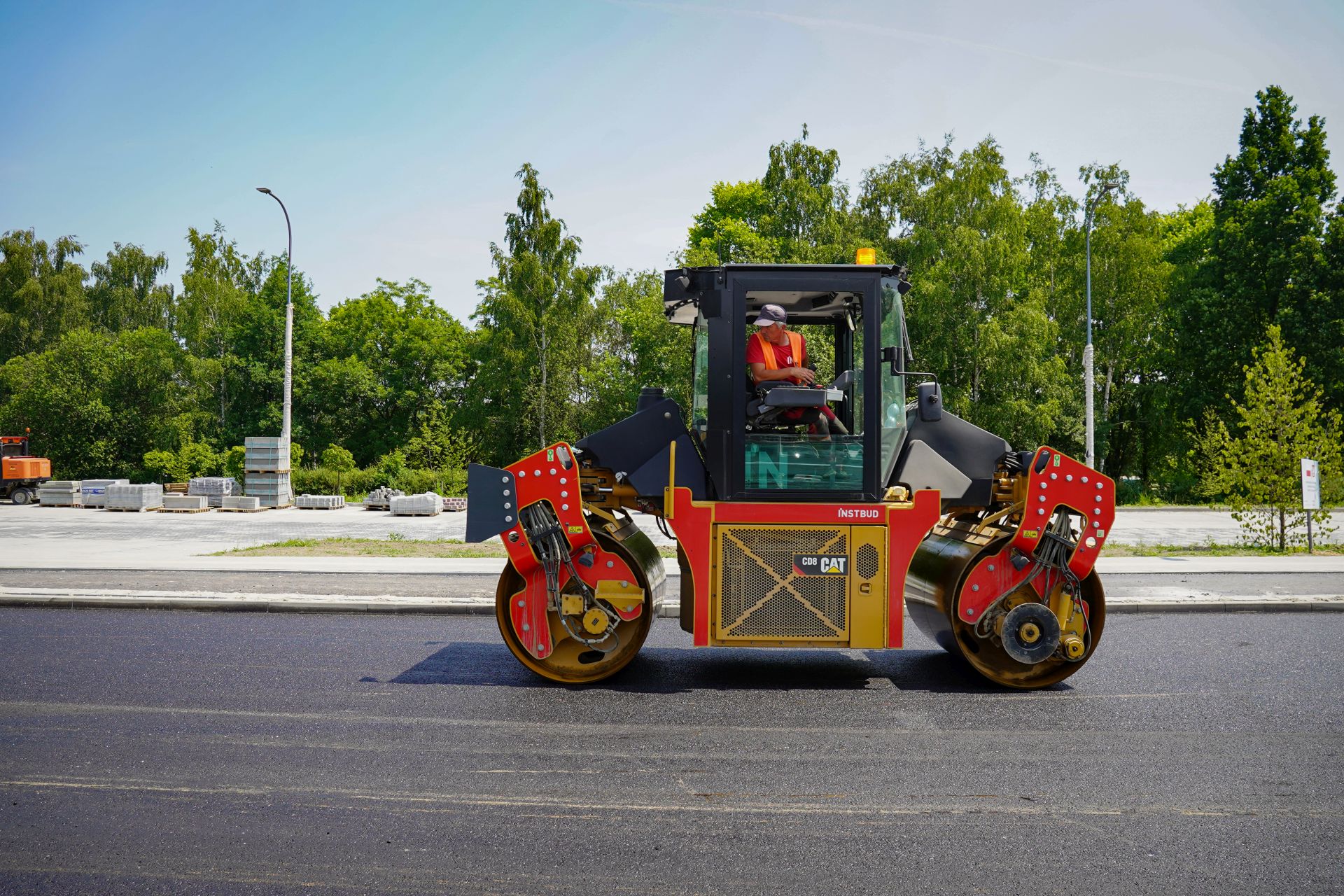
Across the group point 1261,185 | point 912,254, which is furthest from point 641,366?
point 1261,185

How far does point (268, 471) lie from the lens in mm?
29484

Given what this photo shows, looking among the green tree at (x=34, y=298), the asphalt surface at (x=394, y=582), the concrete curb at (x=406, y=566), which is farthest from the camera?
the green tree at (x=34, y=298)

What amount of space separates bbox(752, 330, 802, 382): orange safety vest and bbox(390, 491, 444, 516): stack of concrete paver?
2052cm

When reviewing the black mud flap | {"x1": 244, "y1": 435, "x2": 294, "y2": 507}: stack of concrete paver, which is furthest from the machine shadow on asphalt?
{"x1": 244, "y1": 435, "x2": 294, "y2": 507}: stack of concrete paver

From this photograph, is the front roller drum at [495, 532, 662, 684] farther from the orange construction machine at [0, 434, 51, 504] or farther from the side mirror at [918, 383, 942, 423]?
the orange construction machine at [0, 434, 51, 504]

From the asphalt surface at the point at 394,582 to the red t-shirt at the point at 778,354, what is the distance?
4.98 m

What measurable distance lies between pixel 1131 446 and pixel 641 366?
2207cm

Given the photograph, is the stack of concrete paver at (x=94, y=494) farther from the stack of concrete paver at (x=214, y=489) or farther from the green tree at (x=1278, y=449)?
the green tree at (x=1278, y=449)

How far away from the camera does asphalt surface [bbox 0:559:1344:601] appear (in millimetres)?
11008

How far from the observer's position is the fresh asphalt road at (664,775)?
12.4ft

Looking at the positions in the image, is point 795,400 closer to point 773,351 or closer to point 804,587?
point 773,351

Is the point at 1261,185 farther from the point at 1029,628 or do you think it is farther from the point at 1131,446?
the point at 1029,628

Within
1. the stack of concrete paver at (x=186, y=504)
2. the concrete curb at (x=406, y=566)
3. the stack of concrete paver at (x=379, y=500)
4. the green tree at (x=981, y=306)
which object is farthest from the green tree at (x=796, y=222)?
the concrete curb at (x=406, y=566)

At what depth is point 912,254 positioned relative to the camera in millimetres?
37844
